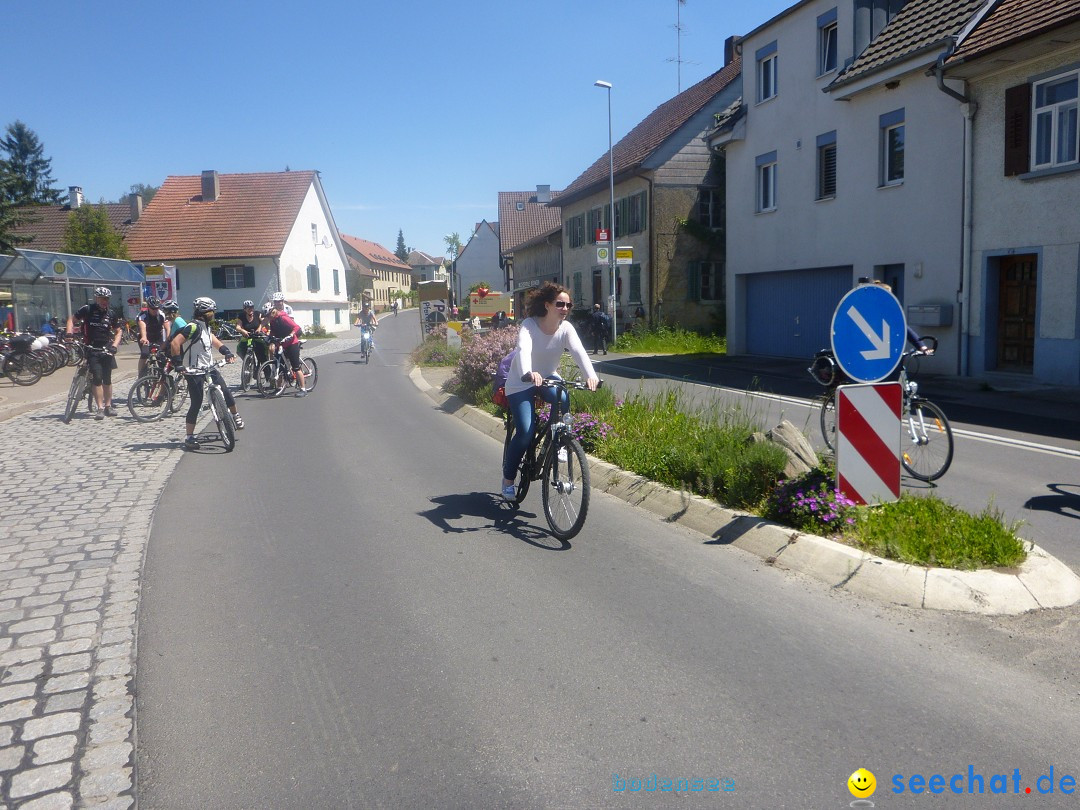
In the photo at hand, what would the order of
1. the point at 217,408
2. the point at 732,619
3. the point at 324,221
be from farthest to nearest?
the point at 324,221
the point at 217,408
the point at 732,619

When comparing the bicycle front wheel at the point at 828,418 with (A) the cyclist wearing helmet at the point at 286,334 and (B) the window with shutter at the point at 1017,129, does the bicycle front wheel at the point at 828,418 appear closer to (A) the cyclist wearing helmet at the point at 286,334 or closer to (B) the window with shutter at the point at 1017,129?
(B) the window with shutter at the point at 1017,129

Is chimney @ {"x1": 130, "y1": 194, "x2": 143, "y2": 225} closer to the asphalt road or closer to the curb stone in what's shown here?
the asphalt road

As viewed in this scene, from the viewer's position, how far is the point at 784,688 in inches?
155

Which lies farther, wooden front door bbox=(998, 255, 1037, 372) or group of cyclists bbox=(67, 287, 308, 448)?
wooden front door bbox=(998, 255, 1037, 372)

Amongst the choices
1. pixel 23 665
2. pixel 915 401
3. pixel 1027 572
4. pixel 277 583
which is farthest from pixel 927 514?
pixel 23 665

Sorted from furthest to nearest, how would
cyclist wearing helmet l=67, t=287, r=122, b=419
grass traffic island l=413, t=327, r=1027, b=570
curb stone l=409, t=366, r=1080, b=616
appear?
cyclist wearing helmet l=67, t=287, r=122, b=419, grass traffic island l=413, t=327, r=1027, b=570, curb stone l=409, t=366, r=1080, b=616

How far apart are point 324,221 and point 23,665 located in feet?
198

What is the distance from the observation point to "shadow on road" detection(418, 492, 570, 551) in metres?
6.60

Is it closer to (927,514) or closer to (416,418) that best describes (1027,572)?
(927,514)

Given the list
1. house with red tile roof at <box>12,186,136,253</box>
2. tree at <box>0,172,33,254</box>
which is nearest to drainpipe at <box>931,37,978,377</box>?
tree at <box>0,172,33,254</box>

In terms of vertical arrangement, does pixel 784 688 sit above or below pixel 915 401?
below

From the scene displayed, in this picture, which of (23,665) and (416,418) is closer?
(23,665)

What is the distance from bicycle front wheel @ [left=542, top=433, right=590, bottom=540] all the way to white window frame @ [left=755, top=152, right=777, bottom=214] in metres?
19.2

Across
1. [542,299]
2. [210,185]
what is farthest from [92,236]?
[542,299]
